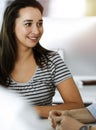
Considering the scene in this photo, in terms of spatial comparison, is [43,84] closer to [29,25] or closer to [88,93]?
[29,25]

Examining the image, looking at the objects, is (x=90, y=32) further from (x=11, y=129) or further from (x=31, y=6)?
(x=11, y=129)

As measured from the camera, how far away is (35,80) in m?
1.43

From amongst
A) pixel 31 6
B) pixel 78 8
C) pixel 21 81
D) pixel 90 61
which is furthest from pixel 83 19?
pixel 21 81

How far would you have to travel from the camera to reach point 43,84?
144cm

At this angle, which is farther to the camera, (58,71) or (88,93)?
(88,93)

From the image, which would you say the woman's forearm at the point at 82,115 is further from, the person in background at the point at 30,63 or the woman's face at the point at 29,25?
the woman's face at the point at 29,25

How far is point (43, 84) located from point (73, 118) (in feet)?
1.10

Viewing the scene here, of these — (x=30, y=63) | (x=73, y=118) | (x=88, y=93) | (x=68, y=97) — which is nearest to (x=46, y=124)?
(x=73, y=118)

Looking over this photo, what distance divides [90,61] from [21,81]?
110 centimetres

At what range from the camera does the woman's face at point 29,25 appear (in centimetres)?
145

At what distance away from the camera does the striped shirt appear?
1410mm

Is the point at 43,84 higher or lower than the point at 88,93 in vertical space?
higher

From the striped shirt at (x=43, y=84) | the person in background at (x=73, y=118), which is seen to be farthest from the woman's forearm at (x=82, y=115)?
the striped shirt at (x=43, y=84)

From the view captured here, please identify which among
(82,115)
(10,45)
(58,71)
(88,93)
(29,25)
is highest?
(29,25)
